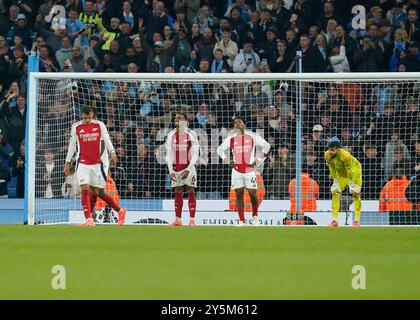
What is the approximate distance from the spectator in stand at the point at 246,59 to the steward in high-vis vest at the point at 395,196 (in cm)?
479

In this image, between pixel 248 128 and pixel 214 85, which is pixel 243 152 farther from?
pixel 214 85

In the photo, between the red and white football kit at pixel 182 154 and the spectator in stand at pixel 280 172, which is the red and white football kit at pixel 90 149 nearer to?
the red and white football kit at pixel 182 154

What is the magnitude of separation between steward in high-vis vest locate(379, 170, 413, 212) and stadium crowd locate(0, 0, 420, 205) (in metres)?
0.25

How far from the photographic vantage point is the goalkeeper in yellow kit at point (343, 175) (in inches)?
856

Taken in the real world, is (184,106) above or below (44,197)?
above

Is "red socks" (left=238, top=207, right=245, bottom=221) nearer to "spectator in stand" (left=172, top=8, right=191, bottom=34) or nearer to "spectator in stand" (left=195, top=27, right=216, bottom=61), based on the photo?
"spectator in stand" (left=195, top=27, right=216, bottom=61)

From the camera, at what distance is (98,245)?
52.3 feet

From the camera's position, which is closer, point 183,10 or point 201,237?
point 201,237

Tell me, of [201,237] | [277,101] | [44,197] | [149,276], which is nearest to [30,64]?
[44,197]

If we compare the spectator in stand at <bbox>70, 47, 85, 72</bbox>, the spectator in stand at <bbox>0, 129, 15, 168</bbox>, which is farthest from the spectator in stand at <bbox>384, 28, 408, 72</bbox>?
the spectator in stand at <bbox>0, 129, 15, 168</bbox>

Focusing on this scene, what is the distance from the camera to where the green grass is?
11.4 m

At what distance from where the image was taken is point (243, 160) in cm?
2220

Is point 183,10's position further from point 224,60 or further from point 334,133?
point 334,133
